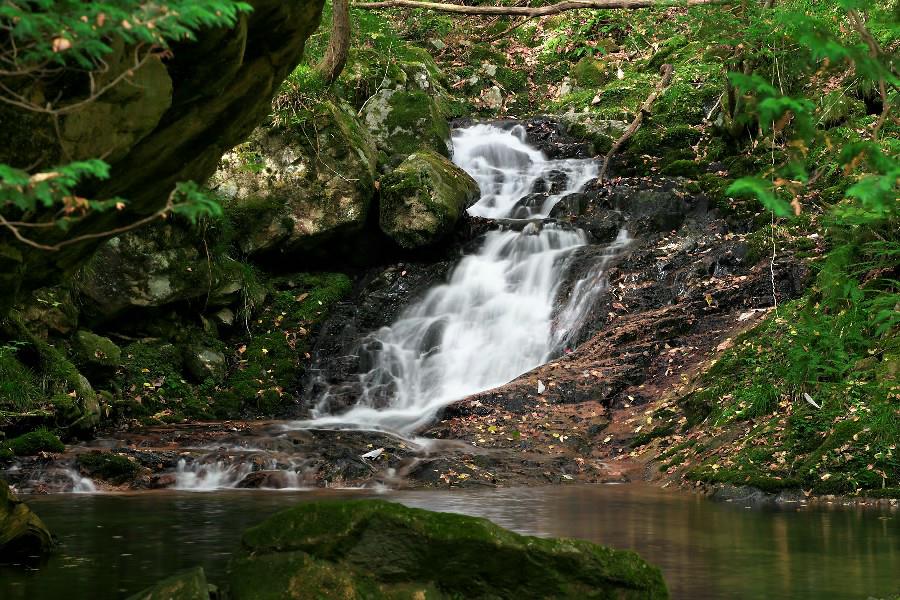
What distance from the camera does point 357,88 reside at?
19.8 m

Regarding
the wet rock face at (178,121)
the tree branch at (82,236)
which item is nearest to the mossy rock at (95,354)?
the wet rock face at (178,121)

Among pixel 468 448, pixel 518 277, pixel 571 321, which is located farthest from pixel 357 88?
pixel 468 448

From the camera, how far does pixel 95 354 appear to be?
13.2m

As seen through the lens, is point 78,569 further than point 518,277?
No

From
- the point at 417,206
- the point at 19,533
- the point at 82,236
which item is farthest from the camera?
the point at 417,206

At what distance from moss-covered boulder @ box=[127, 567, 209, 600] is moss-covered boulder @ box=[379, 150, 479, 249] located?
12.5m

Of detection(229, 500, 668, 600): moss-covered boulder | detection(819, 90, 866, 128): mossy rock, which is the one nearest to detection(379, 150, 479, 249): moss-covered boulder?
detection(819, 90, 866, 128): mossy rock

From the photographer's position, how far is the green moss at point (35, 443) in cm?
1070

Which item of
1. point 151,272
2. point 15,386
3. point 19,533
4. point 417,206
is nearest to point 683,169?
point 417,206

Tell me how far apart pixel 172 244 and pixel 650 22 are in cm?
889

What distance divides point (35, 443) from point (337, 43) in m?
9.35

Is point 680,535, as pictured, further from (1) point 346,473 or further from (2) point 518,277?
(2) point 518,277

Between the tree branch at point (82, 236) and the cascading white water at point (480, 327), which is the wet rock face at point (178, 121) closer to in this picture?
the tree branch at point (82, 236)

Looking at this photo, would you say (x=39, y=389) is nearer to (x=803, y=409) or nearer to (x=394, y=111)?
(x=803, y=409)
